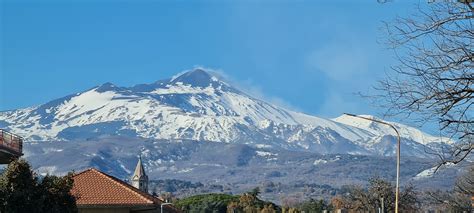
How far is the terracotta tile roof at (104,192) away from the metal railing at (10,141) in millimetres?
4925

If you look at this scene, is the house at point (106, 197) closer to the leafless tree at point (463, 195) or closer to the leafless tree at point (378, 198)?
the leafless tree at point (463, 195)

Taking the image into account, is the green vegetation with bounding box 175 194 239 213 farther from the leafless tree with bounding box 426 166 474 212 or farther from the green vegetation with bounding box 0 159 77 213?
the green vegetation with bounding box 0 159 77 213

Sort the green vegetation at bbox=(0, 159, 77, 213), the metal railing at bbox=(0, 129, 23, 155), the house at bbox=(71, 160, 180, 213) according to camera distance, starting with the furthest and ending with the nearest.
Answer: the house at bbox=(71, 160, 180, 213) → the metal railing at bbox=(0, 129, 23, 155) → the green vegetation at bbox=(0, 159, 77, 213)

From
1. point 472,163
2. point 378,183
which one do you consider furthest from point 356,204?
point 472,163

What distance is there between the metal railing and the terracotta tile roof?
492 centimetres

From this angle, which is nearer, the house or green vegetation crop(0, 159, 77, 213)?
green vegetation crop(0, 159, 77, 213)

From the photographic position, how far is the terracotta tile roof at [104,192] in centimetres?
4997

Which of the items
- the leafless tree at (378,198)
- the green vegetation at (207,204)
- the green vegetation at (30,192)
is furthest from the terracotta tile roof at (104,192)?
the green vegetation at (207,204)

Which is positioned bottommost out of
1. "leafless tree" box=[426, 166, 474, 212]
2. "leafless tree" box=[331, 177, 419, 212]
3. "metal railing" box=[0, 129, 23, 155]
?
"leafless tree" box=[426, 166, 474, 212]

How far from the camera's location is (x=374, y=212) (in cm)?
7275

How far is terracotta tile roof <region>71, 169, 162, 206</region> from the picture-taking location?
50.0 meters

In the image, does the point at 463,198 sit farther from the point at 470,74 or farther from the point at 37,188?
the point at 470,74

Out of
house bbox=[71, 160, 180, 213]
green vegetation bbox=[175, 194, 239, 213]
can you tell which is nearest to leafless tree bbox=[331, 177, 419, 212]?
house bbox=[71, 160, 180, 213]

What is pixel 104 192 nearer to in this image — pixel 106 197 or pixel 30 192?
pixel 106 197
